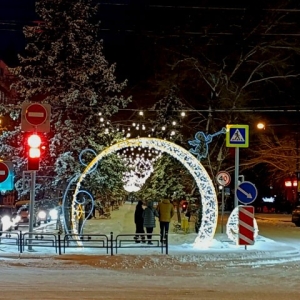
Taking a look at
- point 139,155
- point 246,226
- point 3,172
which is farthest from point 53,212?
point 3,172

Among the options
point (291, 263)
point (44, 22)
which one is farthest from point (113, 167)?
point (291, 263)

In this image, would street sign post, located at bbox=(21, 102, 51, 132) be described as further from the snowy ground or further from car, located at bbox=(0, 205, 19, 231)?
car, located at bbox=(0, 205, 19, 231)

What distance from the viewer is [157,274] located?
14.6 m

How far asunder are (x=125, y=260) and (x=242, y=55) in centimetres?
1955

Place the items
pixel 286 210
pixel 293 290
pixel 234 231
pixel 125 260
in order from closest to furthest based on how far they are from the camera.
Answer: pixel 293 290, pixel 125 260, pixel 234 231, pixel 286 210

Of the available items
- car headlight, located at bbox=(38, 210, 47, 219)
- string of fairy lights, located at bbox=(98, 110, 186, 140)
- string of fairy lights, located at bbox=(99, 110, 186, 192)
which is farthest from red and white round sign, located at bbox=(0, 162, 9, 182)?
string of fairy lights, located at bbox=(99, 110, 186, 192)

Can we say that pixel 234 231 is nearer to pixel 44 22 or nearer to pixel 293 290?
pixel 293 290

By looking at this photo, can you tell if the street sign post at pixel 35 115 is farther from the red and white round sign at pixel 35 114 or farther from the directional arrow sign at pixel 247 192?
the directional arrow sign at pixel 247 192

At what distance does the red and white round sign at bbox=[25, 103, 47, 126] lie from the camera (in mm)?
18812

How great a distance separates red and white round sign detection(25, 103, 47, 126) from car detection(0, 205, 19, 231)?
11.0m

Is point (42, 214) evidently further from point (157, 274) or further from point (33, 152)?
point (157, 274)

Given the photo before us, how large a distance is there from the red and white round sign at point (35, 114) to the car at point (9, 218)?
36.1ft

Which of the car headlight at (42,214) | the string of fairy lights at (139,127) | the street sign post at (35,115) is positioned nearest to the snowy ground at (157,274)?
the street sign post at (35,115)

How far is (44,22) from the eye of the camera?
1077 inches
